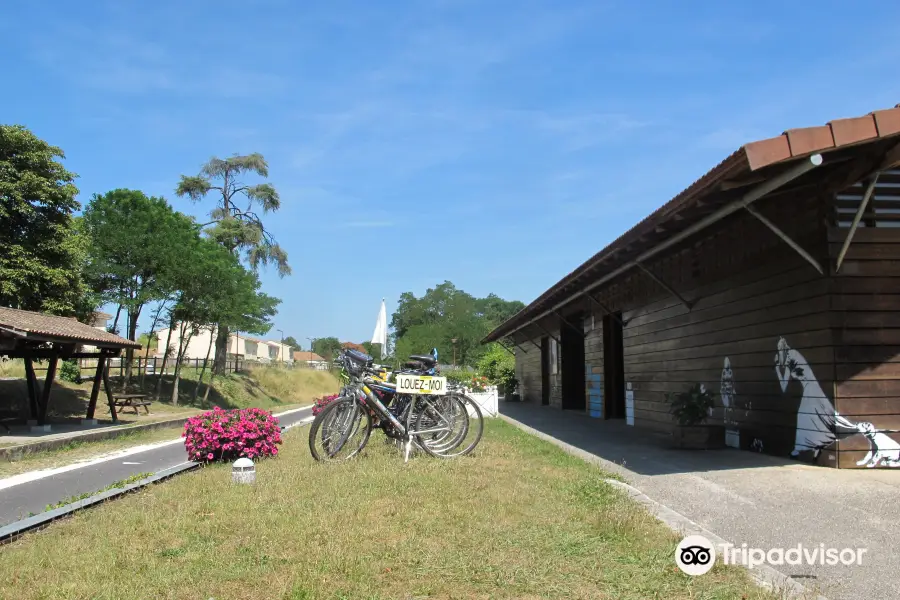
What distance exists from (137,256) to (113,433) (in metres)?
11.7

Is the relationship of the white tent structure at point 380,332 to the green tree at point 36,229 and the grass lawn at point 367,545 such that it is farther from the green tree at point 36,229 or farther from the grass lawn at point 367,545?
the green tree at point 36,229

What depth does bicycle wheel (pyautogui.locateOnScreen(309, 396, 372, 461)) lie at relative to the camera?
23.9 ft

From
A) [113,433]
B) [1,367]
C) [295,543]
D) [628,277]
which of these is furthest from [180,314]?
[295,543]

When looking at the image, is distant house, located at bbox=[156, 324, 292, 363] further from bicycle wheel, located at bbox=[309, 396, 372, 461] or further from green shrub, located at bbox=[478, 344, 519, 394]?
bicycle wheel, located at bbox=[309, 396, 372, 461]

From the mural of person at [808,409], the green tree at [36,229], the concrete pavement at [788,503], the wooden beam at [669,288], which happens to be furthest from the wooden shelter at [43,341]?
the mural of person at [808,409]

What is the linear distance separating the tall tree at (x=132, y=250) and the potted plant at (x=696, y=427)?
2058 cm

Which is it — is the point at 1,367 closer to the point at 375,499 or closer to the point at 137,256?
the point at 137,256

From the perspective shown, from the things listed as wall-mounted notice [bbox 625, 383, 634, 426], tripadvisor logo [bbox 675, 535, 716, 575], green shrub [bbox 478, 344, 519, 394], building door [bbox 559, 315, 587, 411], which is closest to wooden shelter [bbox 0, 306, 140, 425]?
wall-mounted notice [bbox 625, 383, 634, 426]

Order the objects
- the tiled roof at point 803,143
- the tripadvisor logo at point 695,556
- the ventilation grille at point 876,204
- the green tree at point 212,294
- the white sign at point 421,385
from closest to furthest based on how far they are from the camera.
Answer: the tripadvisor logo at point 695,556, the tiled roof at point 803,143, the ventilation grille at point 876,204, the white sign at point 421,385, the green tree at point 212,294

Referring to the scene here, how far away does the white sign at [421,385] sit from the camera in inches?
302

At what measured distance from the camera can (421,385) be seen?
306 inches

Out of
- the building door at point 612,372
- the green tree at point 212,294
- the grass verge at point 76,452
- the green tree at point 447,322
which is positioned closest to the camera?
the grass verge at point 76,452

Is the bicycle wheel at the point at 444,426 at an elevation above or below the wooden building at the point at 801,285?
below

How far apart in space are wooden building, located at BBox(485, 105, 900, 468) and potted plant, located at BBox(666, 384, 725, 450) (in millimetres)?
258
